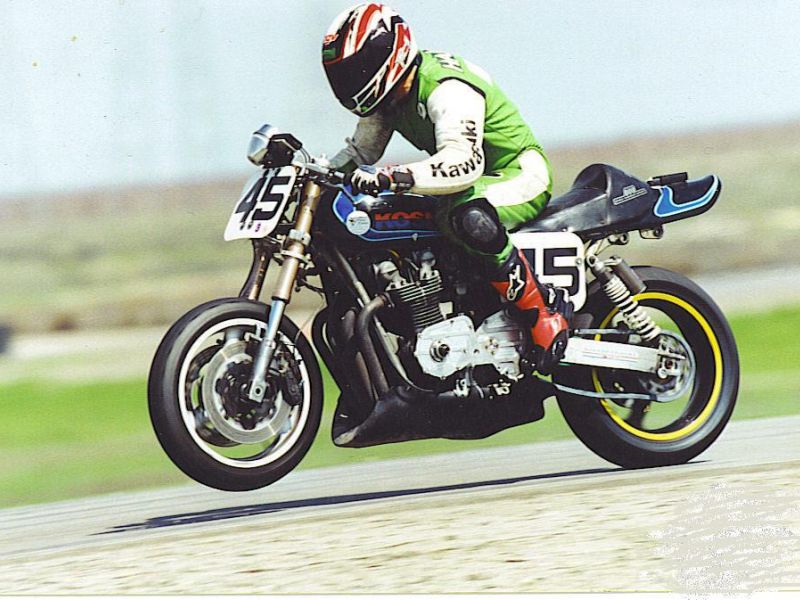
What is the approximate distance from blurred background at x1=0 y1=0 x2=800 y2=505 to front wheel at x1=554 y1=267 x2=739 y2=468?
1148mm

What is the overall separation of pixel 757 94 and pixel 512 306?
2.42 meters

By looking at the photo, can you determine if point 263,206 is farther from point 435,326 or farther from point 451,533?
point 451,533

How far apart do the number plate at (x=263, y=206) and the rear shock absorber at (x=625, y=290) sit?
3.94ft

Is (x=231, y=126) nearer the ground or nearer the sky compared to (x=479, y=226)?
nearer the sky

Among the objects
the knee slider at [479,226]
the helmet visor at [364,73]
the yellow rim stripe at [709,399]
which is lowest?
the yellow rim stripe at [709,399]

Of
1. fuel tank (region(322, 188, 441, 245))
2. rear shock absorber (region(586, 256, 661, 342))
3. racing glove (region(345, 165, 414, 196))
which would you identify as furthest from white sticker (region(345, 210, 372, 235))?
rear shock absorber (region(586, 256, 661, 342))

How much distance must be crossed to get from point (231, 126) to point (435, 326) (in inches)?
90.8

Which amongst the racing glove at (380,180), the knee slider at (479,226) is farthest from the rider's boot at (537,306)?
the racing glove at (380,180)

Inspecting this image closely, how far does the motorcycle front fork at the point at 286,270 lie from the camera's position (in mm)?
4816

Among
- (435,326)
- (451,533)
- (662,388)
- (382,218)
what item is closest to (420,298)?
(435,326)

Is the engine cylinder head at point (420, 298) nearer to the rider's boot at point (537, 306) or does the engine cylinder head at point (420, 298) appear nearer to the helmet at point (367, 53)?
the rider's boot at point (537, 306)

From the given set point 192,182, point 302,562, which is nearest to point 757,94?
point 192,182

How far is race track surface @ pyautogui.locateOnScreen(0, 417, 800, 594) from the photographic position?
4199 mm

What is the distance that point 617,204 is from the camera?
5320 mm
